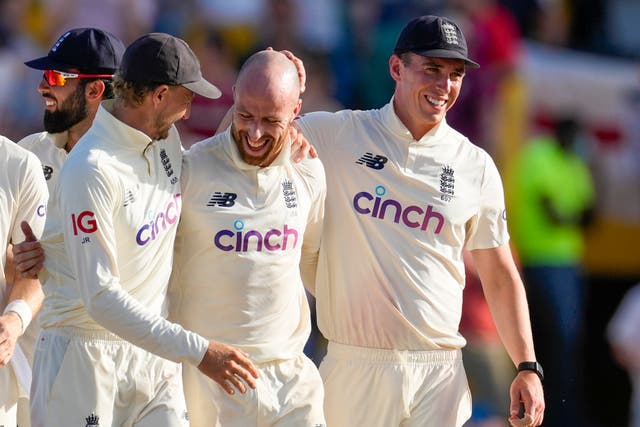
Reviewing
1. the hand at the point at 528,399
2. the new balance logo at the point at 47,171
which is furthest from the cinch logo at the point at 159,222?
the hand at the point at 528,399

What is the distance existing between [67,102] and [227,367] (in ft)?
5.59

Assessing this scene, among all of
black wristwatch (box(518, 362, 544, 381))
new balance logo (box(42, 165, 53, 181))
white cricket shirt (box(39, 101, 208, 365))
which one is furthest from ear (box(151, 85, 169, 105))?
black wristwatch (box(518, 362, 544, 381))

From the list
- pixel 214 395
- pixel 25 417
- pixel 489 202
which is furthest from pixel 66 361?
pixel 489 202

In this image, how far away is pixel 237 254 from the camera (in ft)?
20.2

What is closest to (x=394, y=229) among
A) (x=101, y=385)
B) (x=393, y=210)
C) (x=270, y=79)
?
(x=393, y=210)

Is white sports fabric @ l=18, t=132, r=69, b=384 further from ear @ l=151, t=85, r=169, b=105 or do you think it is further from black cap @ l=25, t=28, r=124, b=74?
ear @ l=151, t=85, r=169, b=105

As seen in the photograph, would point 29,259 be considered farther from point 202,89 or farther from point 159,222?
point 202,89

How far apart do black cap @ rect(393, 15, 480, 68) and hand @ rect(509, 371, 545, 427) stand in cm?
139

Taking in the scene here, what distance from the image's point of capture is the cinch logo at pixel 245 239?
6145mm

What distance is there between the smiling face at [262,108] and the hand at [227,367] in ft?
2.84

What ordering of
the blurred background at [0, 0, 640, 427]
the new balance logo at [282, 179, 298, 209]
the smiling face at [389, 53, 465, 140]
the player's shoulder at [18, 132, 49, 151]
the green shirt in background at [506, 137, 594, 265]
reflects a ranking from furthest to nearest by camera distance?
1. the green shirt in background at [506, 137, 594, 265]
2. the blurred background at [0, 0, 640, 427]
3. the player's shoulder at [18, 132, 49, 151]
4. the smiling face at [389, 53, 465, 140]
5. the new balance logo at [282, 179, 298, 209]

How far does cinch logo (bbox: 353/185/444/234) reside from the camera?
6703mm

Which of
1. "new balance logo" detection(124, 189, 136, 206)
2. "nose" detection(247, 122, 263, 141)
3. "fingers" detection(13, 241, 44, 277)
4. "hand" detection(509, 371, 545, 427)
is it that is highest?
"nose" detection(247, 122, 263, 141)

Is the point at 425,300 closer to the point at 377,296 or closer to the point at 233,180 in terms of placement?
the point at 377,296
